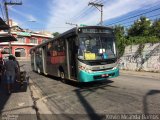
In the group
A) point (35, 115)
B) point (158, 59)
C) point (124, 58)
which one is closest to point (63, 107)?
point (35, 115)

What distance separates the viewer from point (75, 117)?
280 inches

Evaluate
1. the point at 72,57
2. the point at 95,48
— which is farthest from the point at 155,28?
the point at 95,48

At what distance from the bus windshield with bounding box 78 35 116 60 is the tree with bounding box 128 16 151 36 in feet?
107

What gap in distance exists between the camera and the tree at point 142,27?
43.7 meters

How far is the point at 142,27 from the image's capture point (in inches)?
1738

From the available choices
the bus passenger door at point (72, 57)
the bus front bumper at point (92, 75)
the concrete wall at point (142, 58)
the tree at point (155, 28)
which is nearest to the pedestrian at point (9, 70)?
the bus passenger door at point (72, 57)

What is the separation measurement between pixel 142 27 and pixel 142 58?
72.0 ft

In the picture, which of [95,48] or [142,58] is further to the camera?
[142,58]

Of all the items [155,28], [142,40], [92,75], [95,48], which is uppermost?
[155,28]

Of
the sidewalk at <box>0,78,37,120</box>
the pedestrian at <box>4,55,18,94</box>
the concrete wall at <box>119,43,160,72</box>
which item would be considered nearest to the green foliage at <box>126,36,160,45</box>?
the concrete wall at <box>119,43,160,72</box>

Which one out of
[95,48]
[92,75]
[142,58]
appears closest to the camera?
[92,75]

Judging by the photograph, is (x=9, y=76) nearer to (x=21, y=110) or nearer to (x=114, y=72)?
(x=21, y=110)

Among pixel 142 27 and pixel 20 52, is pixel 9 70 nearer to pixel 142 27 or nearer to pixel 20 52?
pixel 142 27

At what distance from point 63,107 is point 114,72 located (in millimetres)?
4700
